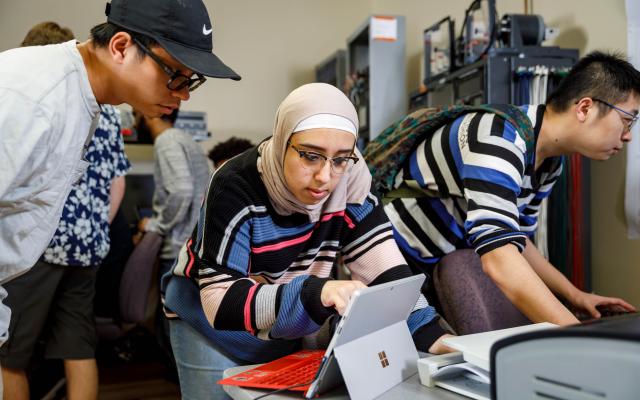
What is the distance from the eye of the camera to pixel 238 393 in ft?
2.93

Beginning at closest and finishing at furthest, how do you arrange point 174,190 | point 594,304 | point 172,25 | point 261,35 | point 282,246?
point 172,25
point 282,246
point 594,304
point 174,190
point 261,35

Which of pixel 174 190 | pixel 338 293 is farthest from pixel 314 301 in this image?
pixel 174 190

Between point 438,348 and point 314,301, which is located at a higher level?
point 314,301

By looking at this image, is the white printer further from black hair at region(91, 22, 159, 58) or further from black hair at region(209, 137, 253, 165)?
black hair at region(209, 137, 253, 165)

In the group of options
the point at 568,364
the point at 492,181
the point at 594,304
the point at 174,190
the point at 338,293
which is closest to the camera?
the point at 568,364

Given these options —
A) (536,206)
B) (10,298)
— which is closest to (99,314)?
(10,298)

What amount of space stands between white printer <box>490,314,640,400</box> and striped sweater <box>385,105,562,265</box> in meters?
0.63

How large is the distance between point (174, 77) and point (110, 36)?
0.13 metres

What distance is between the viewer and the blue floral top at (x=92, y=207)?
1.84 m

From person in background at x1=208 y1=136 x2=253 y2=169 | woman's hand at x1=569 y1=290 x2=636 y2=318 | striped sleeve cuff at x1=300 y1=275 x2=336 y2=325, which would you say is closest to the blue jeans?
striped sleeve cuff at x1=300 y1=275 x2=336 y2=325

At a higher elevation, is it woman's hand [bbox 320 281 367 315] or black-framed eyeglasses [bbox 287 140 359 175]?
black-framed eyeglasses [bbox 287 140 359 175]

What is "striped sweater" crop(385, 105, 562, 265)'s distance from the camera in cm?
123

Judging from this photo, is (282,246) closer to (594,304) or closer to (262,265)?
(262,265)

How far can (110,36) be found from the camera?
1.02 metres
